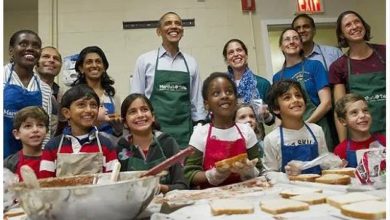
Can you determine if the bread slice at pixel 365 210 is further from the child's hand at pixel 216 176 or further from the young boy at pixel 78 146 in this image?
the young boy at pixel 78 146

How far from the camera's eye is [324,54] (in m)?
2.40

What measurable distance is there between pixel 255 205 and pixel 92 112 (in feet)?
3.23

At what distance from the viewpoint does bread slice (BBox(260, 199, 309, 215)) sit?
774 millimetres

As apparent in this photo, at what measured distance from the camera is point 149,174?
0.83 metres

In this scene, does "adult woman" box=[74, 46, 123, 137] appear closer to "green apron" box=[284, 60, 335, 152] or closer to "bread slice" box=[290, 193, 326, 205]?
"green apron" box=[284, 60, 335, 152]

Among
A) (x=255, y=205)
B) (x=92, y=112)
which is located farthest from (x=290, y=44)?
(x=255, y=205)

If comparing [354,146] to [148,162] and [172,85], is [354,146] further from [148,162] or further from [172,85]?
[172,85]

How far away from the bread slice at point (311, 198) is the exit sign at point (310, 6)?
285 centimetres

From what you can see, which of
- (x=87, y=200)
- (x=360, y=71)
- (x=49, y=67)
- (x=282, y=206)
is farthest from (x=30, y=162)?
(x=360, y=71)

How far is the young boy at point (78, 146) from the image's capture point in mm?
1478

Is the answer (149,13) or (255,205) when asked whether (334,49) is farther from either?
(255,205)

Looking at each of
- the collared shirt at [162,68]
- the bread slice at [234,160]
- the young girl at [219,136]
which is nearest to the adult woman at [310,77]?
the collared shirt at [162,68]

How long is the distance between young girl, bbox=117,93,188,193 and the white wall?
1610 mm

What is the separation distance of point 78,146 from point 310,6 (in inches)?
104
